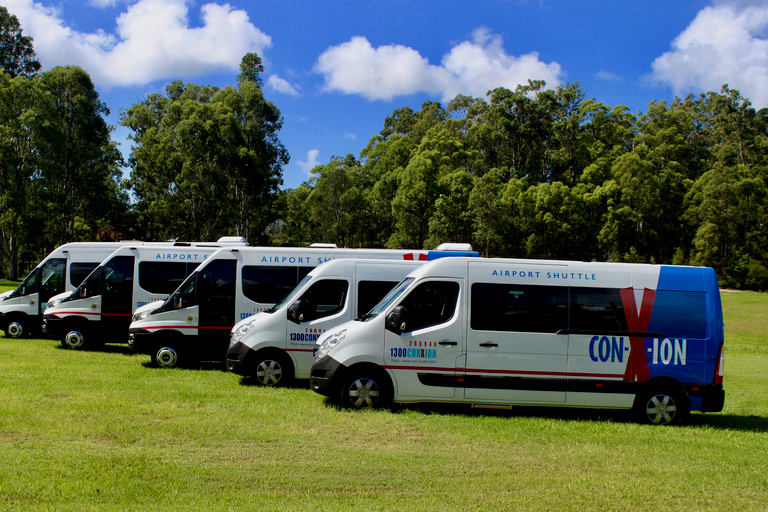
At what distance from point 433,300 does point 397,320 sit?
2.11 ft

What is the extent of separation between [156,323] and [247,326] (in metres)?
2.84

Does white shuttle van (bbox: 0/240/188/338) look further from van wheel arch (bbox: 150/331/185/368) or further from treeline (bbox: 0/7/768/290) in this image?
treeline (bbox: 0/7/768/290)

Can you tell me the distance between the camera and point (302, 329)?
10.1m

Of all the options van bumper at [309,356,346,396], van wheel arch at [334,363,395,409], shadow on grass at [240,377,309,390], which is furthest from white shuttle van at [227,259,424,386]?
van wheel arch at [334,363,395,409]

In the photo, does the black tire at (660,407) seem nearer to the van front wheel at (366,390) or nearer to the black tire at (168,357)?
the van front wheel at (366,390)

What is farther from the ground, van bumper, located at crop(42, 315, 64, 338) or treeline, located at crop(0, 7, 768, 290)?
treeline, located at crop(0, 7, 768, 290)

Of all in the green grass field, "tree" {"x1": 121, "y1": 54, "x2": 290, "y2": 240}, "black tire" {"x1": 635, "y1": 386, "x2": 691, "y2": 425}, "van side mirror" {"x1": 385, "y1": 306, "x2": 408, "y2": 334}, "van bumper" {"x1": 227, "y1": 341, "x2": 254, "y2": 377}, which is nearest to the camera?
the green grass field

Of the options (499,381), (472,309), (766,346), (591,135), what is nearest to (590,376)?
(499,381)

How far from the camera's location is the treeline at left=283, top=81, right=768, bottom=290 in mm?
51781

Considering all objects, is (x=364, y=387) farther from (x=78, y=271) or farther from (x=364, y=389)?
(x=78, y=271)

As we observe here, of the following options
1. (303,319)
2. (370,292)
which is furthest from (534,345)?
(303,319)

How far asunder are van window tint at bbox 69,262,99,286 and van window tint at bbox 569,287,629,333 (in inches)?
516

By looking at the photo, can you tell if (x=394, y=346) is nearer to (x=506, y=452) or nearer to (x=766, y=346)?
A: (x=506, y=452)

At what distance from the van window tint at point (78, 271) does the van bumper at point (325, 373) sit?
406 inches
